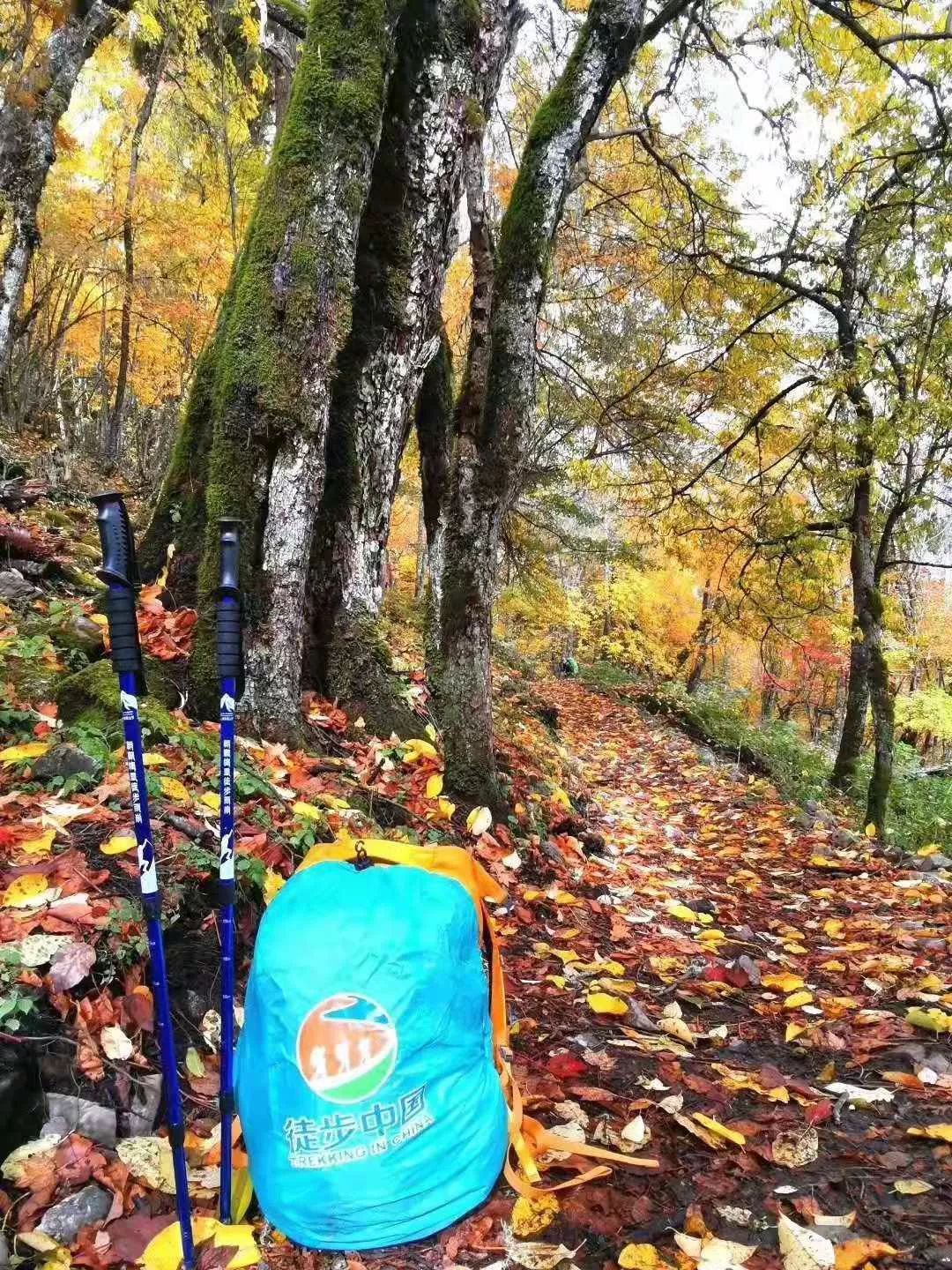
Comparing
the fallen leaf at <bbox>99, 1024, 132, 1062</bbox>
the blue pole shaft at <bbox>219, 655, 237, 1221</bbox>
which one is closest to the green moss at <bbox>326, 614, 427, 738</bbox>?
the fallen leaf at <bbox>99, 1024, 132, 1062</bbox>

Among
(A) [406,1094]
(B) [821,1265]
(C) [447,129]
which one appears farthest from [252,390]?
(B) [821,1265]

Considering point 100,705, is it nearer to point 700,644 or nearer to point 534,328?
point 534,328

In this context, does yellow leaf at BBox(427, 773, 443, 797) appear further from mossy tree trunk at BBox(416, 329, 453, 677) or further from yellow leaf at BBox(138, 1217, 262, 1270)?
yellow leaf at BBox(138, 1217, 262, 1270)

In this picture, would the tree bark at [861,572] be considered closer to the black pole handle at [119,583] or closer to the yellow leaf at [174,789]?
the yellow leaf at [174,789]

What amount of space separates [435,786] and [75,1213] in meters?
2.55

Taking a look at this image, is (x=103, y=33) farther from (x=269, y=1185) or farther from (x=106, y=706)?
(x=269, y=1185)

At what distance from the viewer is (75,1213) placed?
163cm

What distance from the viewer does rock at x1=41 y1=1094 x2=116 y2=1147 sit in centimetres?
179

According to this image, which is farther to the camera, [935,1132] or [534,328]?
[534,328]

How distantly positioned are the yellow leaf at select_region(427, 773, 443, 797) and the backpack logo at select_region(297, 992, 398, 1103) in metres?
2.26

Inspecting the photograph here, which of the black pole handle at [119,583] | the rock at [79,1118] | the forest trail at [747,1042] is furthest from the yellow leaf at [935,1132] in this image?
the black pole handle at [119,583]

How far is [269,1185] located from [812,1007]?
89.8 inches

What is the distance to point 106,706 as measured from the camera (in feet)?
10.3

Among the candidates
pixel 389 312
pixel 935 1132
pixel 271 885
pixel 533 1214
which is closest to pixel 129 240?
pixel 389 312
